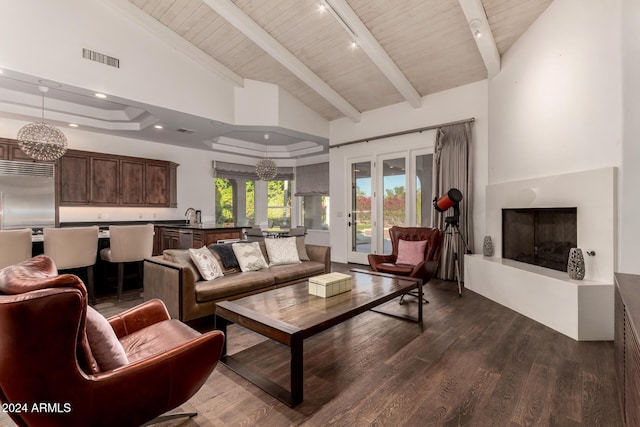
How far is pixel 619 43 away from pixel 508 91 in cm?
156

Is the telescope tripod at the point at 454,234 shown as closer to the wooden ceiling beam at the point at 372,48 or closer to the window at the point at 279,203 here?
the wooden ceiling beam at the point at 372,48

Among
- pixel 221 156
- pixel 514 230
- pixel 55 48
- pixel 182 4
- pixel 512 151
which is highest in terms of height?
pixel 182 4

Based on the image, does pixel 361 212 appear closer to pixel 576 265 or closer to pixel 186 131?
pixel 186 131

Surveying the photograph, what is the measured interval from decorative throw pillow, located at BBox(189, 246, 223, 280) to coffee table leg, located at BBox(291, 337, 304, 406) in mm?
1705

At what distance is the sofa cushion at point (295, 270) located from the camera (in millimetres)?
3701

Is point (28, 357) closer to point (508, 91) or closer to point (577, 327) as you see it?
point (577, 327)

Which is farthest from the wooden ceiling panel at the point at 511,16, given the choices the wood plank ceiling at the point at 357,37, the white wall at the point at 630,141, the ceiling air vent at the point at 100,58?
the ceiling air vent at the point at 100,58

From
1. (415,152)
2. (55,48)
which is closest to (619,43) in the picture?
(415,152)

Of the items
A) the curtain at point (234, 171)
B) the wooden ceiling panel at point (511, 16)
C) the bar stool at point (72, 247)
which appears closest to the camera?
the wooden ceiling panel at point (511, 16)

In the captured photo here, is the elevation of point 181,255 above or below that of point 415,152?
below

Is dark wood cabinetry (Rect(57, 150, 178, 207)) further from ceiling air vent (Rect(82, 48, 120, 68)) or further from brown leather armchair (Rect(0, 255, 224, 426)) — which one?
brown leather armchair (Rect(0, 255, 224, 426))

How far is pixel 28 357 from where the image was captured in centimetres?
113

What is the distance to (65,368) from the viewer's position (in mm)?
1179

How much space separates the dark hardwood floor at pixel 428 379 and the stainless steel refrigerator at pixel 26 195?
419 centimetres
